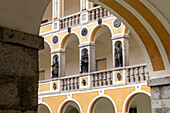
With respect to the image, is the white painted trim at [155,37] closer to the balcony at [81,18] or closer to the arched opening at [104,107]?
the balcony at [81,18]

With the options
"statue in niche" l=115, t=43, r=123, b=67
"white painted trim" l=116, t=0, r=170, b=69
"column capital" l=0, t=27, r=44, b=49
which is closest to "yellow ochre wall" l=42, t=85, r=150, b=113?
"statue in niche" l=115, t=43, r=123, b=67

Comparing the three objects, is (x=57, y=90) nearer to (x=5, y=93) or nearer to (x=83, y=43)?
(x=83, y=43)

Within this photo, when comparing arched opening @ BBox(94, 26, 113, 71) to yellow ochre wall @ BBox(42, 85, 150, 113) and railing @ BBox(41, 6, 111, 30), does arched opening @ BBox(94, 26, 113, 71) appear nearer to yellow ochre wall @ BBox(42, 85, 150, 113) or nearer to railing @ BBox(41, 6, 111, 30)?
railing @ BBox(41, 6, 111, 30)

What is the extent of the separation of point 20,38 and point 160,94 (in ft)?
13.8

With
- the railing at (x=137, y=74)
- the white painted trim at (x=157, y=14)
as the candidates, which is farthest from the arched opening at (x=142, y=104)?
the white painted trim at (x=157, y=14)

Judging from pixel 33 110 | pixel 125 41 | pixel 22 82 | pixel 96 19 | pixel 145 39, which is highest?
pixel 96 19

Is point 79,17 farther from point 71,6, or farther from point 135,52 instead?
point 135,52

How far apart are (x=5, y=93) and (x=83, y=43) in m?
13.9

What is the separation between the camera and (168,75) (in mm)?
6883

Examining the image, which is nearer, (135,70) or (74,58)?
(135,70)

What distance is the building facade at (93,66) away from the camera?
49.9 ft

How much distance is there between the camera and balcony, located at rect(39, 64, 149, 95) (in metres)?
14.6

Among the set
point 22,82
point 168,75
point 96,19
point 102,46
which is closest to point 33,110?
point 22,82

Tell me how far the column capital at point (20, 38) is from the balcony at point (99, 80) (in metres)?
10.9
